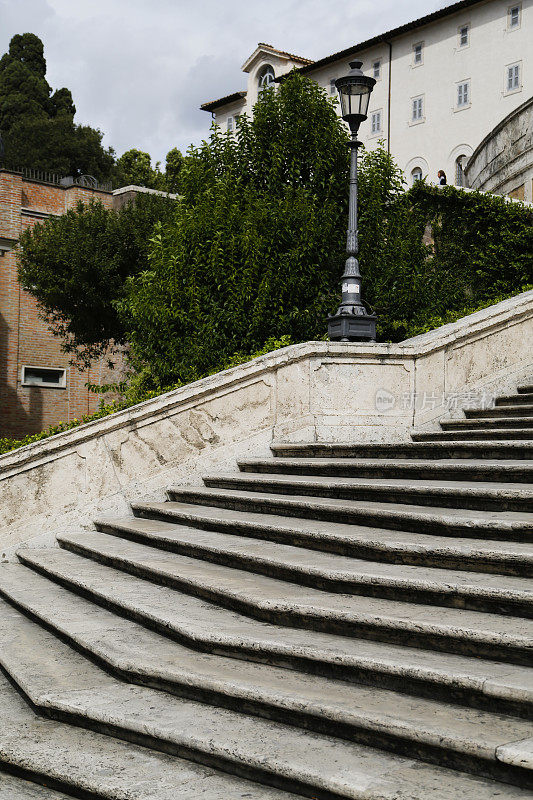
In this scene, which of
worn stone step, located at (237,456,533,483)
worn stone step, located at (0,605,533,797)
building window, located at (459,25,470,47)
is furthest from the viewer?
building window, located at (459,25,470,47)

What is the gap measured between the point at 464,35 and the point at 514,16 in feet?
9.64

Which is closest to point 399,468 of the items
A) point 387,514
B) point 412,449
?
point 412,449

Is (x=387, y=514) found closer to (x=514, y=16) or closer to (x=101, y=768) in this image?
(x=101, y=768)

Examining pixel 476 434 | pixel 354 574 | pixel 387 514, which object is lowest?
pixel 354 574

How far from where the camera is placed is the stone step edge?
10.7 ft

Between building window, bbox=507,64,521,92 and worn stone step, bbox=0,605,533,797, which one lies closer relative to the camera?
worn stone step, bbox=0,605,533,797

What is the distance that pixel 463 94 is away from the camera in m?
38.4

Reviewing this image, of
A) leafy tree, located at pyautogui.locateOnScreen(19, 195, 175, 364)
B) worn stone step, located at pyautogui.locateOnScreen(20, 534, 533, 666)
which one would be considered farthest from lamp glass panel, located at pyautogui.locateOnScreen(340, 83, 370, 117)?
leafy tree, located at pyautogui.locateOnScreen(19, 195, 175, 364)

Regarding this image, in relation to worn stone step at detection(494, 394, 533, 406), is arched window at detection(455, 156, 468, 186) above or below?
above

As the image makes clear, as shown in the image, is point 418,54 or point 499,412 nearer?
point 499,412

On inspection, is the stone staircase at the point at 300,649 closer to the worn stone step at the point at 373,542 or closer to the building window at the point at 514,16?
the worn stone step at the point at 373,542

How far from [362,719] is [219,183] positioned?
29.2 ft

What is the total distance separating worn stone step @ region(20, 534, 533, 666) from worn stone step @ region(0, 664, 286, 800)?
100cm

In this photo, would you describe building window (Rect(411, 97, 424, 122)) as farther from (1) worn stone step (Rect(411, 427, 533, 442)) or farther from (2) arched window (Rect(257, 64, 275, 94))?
(1) worn stone step (Rect(411, 427, 533, 442))
